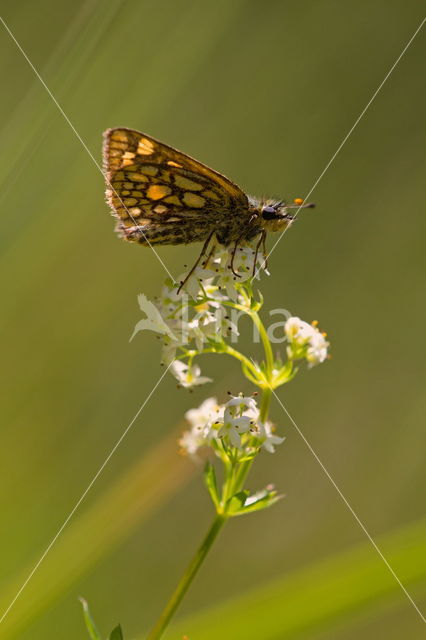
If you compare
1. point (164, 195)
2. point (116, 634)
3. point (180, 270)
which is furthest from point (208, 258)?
point (180, 270)

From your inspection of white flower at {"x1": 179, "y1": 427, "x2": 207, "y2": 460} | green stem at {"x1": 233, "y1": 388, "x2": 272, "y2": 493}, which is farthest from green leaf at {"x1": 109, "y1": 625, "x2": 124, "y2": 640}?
white flower at {"x1": 179, "y1": 427, "x2": 207, "y2": 460}

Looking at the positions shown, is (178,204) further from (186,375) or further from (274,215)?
(186,375)

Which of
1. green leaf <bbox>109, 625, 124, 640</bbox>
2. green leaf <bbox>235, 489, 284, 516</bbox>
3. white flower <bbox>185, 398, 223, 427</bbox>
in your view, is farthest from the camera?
white flower <bbox>185, 398, 223, 427</bbox>

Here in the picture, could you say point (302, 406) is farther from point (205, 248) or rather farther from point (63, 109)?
point (63, 109)

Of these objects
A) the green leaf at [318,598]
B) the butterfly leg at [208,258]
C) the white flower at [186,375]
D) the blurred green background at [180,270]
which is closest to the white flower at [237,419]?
the white flower at [186,375]

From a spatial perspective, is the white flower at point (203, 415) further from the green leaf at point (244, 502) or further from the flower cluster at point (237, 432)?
the green leaf at point (244, 502)

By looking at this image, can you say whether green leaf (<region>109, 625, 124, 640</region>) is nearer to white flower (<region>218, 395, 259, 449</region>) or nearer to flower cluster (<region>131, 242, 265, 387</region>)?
white flower (<region>218, 395, 259, 449</region>)
